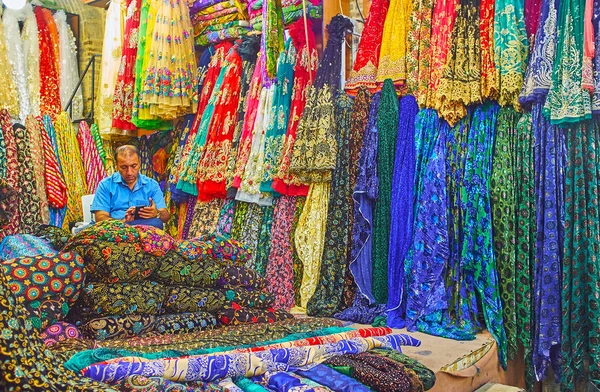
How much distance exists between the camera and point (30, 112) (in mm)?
5094

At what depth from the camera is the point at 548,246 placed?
3.18 meters

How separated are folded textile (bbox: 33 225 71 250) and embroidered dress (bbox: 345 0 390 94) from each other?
7.15 feet

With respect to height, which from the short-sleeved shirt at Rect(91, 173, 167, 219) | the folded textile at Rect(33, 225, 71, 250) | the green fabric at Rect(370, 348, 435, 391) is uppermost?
the short-sleeved shirt at Rect(91, 173, 167, 219)

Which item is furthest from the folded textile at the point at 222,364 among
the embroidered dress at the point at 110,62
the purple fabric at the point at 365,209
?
the embroidered dress at the point at 110,62

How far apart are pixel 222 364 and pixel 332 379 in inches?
A: 13.4

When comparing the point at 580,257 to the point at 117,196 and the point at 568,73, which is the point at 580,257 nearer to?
the point at 568,73

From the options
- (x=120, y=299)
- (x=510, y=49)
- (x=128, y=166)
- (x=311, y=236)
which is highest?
(x=510, y=49)

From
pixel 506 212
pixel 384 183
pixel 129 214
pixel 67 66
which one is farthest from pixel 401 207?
pixel 67 66

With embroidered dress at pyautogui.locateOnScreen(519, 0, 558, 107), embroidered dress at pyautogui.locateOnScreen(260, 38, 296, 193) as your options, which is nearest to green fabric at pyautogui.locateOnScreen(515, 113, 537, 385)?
embroidered dress at pyautogui.locateOnScreen(519, 0, 558, 107)

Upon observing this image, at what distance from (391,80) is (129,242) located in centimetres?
222

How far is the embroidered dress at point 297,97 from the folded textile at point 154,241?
5.92 ft

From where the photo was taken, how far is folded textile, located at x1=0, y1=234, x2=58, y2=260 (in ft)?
7.55

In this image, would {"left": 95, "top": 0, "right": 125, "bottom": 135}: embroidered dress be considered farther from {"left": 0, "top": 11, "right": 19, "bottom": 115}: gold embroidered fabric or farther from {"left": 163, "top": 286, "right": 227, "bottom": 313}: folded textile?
{"left": 163, "top": 286, "right": 227, "bottom": 313}: folded textile

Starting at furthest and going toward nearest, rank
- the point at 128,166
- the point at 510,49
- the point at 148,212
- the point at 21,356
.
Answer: the point at 128,166, the point at 148,212, the point at 510,49, the point at 21,356
